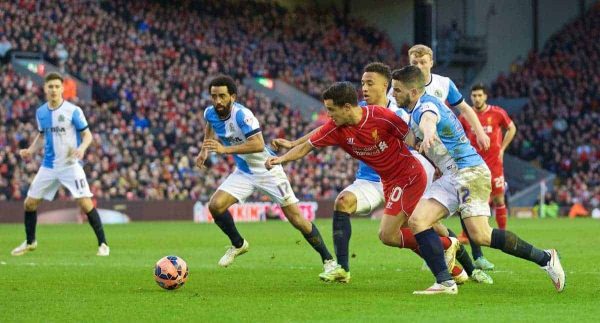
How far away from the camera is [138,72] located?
1620 inches

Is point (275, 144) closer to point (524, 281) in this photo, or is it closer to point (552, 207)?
point (524, 281)

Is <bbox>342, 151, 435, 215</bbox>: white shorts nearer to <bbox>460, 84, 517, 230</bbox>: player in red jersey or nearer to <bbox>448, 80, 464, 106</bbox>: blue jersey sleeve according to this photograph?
<bbox>448, 80, 464, 106</bbox>: blue jersey sleeve

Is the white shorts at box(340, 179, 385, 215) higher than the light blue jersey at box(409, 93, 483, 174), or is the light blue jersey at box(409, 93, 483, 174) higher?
the light blue jersey at box(409, 93, 483, 174)

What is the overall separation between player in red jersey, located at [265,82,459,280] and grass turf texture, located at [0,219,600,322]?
2.58 feet

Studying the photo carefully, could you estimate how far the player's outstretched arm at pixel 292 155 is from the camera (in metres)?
11.2

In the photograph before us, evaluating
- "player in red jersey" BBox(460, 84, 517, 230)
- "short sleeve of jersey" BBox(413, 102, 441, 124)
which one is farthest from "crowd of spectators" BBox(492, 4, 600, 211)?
"short sleeve of jersey" BBox(413, 102, 441, 124)

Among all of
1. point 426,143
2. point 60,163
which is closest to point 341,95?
point 426,143

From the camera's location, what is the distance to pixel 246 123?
45.6 feet

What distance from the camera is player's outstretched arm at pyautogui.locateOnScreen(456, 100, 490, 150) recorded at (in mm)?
12266

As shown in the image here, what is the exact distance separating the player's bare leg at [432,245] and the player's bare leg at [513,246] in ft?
1.19

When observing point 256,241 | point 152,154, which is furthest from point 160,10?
point 256,241

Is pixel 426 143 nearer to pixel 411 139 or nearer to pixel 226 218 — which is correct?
pixel 411 139

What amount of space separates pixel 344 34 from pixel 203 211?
67.1ft

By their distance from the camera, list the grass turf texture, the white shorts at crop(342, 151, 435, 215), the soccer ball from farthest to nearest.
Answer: the white shorts at crop(342, 151, 435, 215), the soccer ball, the grass turf texture
